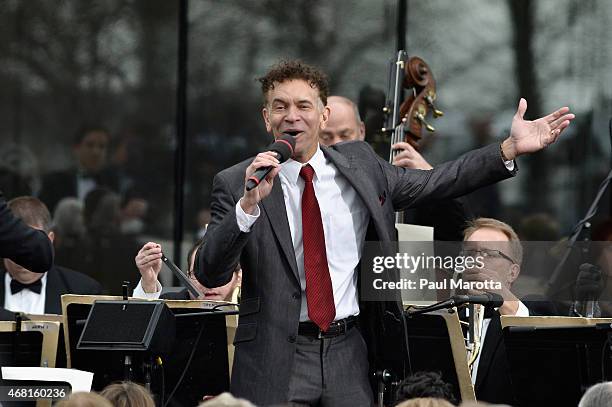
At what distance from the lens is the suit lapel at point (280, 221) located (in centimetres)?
493

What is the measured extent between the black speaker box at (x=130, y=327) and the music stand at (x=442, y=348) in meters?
1.01

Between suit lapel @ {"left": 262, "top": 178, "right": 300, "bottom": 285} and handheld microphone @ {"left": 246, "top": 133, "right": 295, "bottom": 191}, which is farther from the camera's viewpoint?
suit lapel @ {"left": 262, "top": 178, "right": 300, "bottom": 285}

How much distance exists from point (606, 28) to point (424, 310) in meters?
4.62

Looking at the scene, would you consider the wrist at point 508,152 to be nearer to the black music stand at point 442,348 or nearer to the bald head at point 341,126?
the black music stand at point 442,348

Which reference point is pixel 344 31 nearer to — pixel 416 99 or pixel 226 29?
pixel 226 29

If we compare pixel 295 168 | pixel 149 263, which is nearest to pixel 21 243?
pixel 295 168

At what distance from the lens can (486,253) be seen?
18.9ft

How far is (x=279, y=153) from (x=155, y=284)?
6.60ft

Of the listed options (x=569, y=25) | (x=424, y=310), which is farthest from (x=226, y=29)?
(x=424, y=310)

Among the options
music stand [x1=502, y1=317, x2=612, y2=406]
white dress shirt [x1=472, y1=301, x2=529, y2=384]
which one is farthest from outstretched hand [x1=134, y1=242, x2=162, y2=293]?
music stand [x1=502, y1=317, x2=612, y2=406]

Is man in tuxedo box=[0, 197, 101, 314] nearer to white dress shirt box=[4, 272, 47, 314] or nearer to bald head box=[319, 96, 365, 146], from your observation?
white dress shirt box=[4, 272, 47, 314]

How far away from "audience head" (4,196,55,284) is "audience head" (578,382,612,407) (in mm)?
3786

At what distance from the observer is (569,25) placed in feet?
30.4

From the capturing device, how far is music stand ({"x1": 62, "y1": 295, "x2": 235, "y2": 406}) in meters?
5.78
